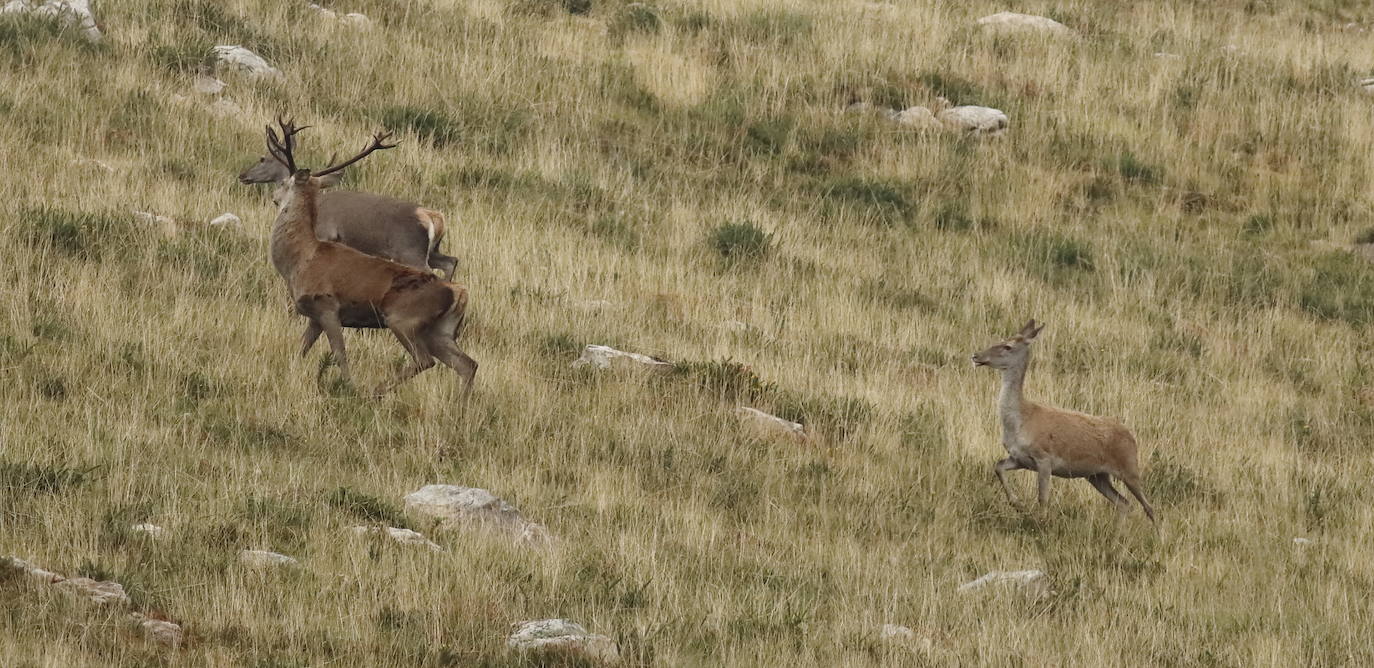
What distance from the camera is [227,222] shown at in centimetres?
1280

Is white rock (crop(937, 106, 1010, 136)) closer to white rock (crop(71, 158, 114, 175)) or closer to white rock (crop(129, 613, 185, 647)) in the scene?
white rock (crop(71, 158, 114, 175))

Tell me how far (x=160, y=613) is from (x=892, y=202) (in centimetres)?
1078

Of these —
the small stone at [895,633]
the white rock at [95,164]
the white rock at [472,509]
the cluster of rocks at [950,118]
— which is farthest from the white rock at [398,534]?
the cluster of rocks at [950,118]

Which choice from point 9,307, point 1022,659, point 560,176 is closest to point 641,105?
point 560,176

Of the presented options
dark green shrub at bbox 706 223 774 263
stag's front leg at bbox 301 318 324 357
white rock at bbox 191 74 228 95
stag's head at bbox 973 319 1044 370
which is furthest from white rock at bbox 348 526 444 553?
white rock at bbox 191 74 228 95

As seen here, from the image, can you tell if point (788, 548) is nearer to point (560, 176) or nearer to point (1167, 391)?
point (1167, 391)

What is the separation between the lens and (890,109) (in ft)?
60.5

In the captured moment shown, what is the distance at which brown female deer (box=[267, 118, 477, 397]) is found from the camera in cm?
983

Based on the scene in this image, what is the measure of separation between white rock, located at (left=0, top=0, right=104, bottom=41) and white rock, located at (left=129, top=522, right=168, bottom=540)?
9687 mm

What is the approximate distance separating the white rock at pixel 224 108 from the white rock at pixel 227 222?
2576mm

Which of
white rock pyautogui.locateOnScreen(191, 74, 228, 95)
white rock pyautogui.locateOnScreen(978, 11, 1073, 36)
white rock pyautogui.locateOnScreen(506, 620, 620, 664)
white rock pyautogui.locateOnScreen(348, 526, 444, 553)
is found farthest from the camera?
white rock pyautogui.locateOnScreen(978, 11, 1073, 36)

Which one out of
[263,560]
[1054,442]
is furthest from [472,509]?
[1054,442]

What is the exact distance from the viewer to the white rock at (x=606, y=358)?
11086 mm

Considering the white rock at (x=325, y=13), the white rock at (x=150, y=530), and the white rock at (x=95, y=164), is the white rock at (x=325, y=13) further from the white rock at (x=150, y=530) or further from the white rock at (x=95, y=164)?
the white rock at (x=150, y=530)
